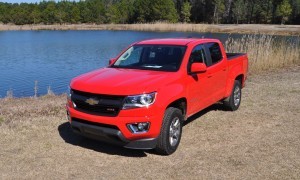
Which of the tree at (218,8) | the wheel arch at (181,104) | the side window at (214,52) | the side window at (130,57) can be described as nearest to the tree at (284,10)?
the tree at (218,8)

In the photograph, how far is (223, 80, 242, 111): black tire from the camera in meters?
8.41

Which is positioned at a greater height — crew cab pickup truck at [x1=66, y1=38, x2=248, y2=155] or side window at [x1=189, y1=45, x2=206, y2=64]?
side window at [x1=189, y1=45, x2=206, y2=64]

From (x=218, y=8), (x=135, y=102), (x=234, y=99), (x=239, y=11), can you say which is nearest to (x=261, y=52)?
(x=234, y=99)

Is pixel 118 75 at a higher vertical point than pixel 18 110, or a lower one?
higher

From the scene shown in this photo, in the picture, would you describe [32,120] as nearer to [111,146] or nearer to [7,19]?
[111,146]

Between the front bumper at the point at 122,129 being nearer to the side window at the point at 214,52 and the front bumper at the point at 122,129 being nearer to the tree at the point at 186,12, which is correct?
the side window at the point at 214,52

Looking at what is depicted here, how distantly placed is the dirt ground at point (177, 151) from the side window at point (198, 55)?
138 cm

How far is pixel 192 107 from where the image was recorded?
6598mm

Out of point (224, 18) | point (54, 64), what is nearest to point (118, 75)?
point (54, 64)

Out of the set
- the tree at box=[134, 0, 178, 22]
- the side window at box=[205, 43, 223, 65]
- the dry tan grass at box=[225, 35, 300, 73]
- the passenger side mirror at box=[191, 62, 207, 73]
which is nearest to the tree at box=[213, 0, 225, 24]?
the tree at box=[134, 0, 178, 22]

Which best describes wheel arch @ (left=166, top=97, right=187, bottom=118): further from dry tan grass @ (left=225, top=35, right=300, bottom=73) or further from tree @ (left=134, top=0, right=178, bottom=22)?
tree @ (left=134, top=0, right=178, bottom=22)

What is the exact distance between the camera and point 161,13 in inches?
3580

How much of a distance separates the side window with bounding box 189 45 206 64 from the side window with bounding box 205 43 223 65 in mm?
316

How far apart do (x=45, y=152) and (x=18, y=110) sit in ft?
10.2
